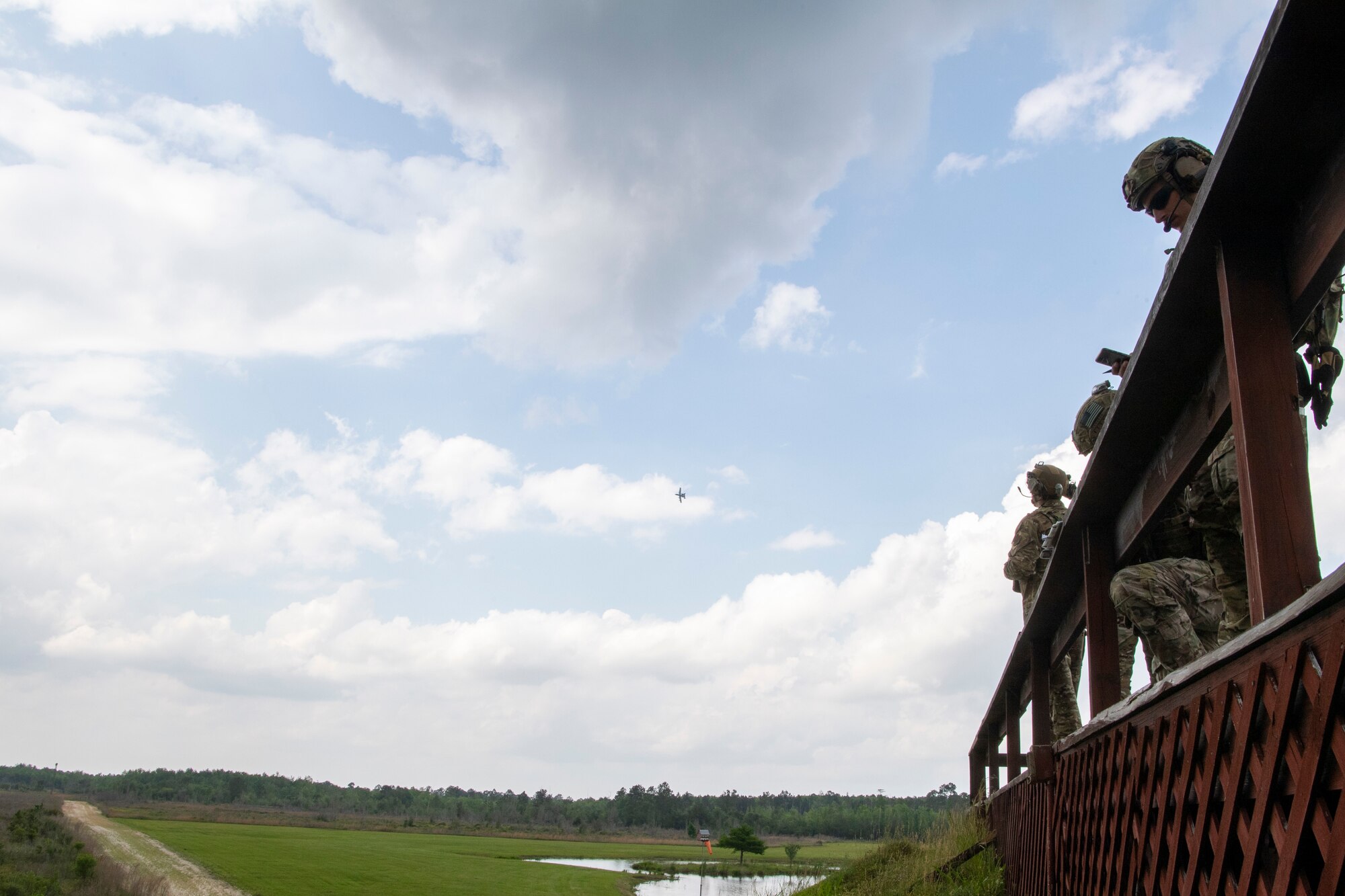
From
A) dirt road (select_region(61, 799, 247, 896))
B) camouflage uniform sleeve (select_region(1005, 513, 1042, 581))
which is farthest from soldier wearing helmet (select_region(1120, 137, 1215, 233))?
dirt road (select_region(61, 799, 247, 896))

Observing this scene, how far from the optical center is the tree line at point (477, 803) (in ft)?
382

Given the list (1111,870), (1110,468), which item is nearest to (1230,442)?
(1110,468)

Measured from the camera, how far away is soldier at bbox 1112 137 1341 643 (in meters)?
3.66

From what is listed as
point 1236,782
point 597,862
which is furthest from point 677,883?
point 1236,782

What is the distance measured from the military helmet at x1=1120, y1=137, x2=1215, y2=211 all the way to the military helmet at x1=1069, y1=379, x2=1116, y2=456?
3.96 feet

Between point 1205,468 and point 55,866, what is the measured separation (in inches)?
2096

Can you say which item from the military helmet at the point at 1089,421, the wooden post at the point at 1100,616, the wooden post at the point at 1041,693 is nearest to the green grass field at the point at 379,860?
the wooden post at the point at 1041,693

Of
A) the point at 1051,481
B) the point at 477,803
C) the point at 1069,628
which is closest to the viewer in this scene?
the point at 1069,628

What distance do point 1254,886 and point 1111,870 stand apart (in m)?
1.28

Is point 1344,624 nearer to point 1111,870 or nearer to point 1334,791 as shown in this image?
point 1334,791

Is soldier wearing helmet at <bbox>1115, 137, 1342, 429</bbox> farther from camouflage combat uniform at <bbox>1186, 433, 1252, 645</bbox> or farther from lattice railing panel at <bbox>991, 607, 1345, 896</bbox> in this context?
lattice railing panel at <bbox>991, 607, 1345, 896</bbox>

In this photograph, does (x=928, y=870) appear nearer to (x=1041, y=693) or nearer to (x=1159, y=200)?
Result: (x=1041, y=693)

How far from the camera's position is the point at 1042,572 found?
6.78 m

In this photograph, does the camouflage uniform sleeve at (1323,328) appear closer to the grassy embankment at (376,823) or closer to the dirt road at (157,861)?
the dirt road at (157,861)
